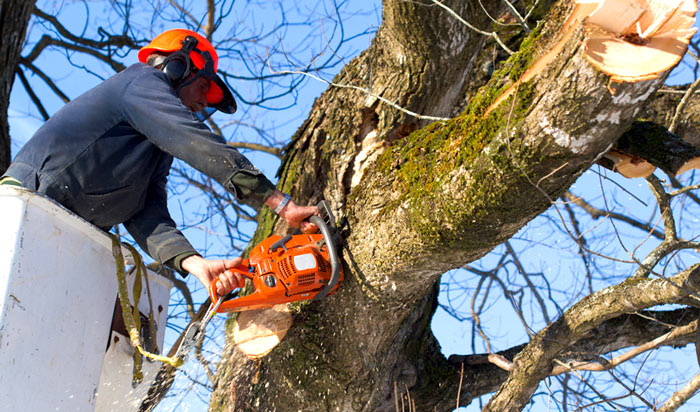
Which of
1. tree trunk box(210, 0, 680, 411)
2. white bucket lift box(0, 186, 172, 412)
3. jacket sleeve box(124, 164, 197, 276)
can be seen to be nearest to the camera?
tree trunk box(210, 0, 680, 411)

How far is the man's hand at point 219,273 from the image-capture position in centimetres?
237

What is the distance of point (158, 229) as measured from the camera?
2.70 meters

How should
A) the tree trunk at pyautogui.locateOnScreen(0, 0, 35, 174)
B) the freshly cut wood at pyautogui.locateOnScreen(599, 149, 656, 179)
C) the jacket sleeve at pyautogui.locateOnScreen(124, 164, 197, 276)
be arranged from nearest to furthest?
1. the freshly cut wood at pyautogui.locateOnScreen(599, 149, 656, 179)
2. the jacket sleeve at pyautogui.locateOnScreen(124, 164, 197, 276)
3. the tree trunk at pyautogui.locateOnScreen(0, 0, 35, 174)

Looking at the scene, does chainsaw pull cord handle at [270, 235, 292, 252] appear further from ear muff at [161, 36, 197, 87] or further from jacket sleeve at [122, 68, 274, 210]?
ear muff at [161, 36, 197, 87]

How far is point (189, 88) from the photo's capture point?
9.11 feet

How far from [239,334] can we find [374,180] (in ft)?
3.11

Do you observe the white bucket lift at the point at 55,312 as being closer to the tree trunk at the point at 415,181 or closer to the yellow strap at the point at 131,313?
the yellow strap at the point at 131,313

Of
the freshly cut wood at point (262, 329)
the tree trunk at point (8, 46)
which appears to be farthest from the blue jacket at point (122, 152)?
the tree trunk at point (8, 46)

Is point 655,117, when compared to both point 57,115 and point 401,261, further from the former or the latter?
point 57,115

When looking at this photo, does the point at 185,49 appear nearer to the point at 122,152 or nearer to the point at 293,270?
the point at 122,152

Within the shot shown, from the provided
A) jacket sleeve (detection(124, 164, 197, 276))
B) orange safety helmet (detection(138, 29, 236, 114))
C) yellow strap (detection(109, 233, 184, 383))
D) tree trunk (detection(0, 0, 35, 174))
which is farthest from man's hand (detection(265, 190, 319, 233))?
tree trunk (detection(0, 0, 35, 174))

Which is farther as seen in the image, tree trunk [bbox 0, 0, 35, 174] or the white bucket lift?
tree trunk [bbox 0, 0, 35, 174]

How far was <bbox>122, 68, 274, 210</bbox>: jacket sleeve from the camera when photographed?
88.1 inches

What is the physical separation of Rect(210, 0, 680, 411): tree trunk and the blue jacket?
56 centimetres
